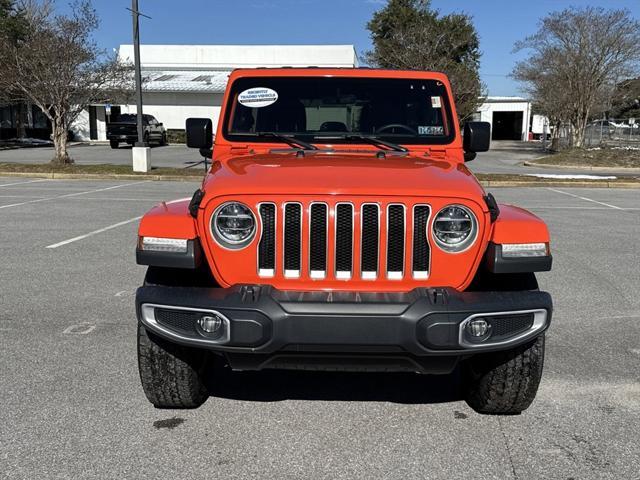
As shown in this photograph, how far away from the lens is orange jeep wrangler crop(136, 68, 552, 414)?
110 inches

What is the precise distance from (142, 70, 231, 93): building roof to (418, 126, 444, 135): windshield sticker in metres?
35.7

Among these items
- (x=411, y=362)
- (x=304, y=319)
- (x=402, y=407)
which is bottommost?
(x=402, y=407)

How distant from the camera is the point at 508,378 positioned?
3.29 metres

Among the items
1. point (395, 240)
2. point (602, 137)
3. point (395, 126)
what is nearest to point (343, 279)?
point (395, 240)

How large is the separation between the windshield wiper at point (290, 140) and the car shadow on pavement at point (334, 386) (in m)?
1.46

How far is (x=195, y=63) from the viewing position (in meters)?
49.7

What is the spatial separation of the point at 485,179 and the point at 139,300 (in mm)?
16228

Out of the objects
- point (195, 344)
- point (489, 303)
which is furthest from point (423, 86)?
point (195, 344)

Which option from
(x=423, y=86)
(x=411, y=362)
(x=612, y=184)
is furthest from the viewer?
(x=612, y=184)

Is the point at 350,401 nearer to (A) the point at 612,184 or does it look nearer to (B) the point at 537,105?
(A) the point at 612,184

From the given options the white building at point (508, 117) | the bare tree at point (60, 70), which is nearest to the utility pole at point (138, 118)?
the bare tree at point (60, 70)

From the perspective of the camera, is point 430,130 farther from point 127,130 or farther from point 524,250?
point 127,130

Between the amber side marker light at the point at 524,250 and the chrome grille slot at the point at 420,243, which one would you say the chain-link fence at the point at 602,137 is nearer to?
the amber side marker light at the point at 524,250

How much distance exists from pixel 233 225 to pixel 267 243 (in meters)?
0.19
